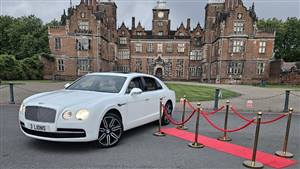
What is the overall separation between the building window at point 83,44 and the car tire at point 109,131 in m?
33.4

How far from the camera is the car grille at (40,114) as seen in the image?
437cm

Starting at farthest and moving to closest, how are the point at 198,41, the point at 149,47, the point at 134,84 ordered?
the point at 198,41
the point at 149,47
the point at 134,84

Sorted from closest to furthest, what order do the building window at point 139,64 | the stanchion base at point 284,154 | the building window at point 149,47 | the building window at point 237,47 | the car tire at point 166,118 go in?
1. the stanchion base at point 284,154
2. the car tire at point 166,118
3. the building window at point 237,47
4. the building window at point 149,47
5. the building window at point 139,64

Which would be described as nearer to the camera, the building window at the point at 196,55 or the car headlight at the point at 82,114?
the car headlight at the point at 82,114

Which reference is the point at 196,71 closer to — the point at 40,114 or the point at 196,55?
the point at 196,55

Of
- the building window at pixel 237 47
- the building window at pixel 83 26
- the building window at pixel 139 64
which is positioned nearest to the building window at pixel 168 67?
the building window at pixel 139 64

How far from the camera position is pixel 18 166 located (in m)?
3.91

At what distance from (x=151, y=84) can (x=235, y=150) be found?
3.06 meters

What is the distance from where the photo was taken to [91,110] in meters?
4.46

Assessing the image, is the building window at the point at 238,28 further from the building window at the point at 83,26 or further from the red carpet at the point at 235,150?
the red carpet at the point at 235,150

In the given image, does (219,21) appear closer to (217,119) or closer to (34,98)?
(217,119)

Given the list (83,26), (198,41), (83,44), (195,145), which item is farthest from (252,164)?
(198,41)

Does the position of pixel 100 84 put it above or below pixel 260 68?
below

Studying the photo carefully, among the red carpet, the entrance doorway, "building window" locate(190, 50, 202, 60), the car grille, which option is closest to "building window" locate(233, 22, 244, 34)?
"building window" locate(190, 50, 202, 60)
